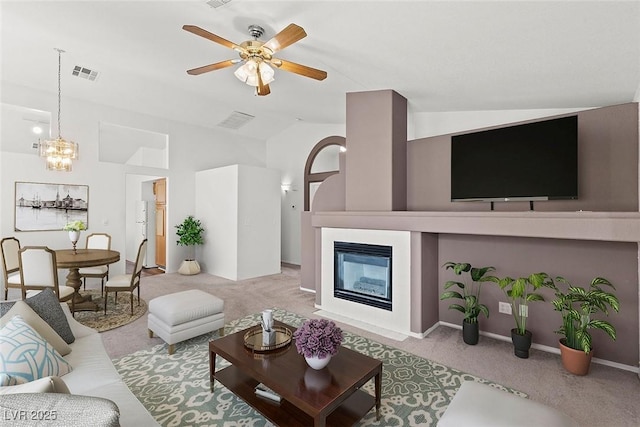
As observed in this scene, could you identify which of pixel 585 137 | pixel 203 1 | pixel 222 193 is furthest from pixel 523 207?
pixel 222 193

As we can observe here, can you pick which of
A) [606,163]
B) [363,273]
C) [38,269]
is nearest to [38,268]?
[38,269]

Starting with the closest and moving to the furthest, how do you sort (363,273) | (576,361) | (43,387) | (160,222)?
(43,387) < (576,361) < (363,273) < (160,222)

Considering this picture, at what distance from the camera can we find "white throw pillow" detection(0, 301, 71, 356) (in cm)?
184

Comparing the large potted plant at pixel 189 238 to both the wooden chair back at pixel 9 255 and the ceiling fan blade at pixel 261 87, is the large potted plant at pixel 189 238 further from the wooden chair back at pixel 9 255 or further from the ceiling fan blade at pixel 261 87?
the ceiling fan blade at pixel 261 87

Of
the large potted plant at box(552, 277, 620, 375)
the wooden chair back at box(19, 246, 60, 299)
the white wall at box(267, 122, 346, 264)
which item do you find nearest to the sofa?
the wooden chair back at box(19, 246, 60, 299)

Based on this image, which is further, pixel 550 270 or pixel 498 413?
pixel 550 270

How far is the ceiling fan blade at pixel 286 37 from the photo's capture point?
222cm

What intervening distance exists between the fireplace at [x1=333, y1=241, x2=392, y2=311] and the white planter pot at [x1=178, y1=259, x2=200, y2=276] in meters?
3.77

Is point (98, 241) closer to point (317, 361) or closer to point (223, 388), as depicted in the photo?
point (223, 388)

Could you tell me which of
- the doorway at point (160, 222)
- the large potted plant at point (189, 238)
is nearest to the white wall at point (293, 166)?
the large potted plant at point (189, 238)

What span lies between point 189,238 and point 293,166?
299cm

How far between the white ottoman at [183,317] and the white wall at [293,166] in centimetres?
435

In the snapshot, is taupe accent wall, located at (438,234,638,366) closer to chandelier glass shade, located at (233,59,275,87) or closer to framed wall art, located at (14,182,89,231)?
chandelier glass shade, located at (233,59,275,87)

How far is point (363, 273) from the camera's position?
387 centimetres
